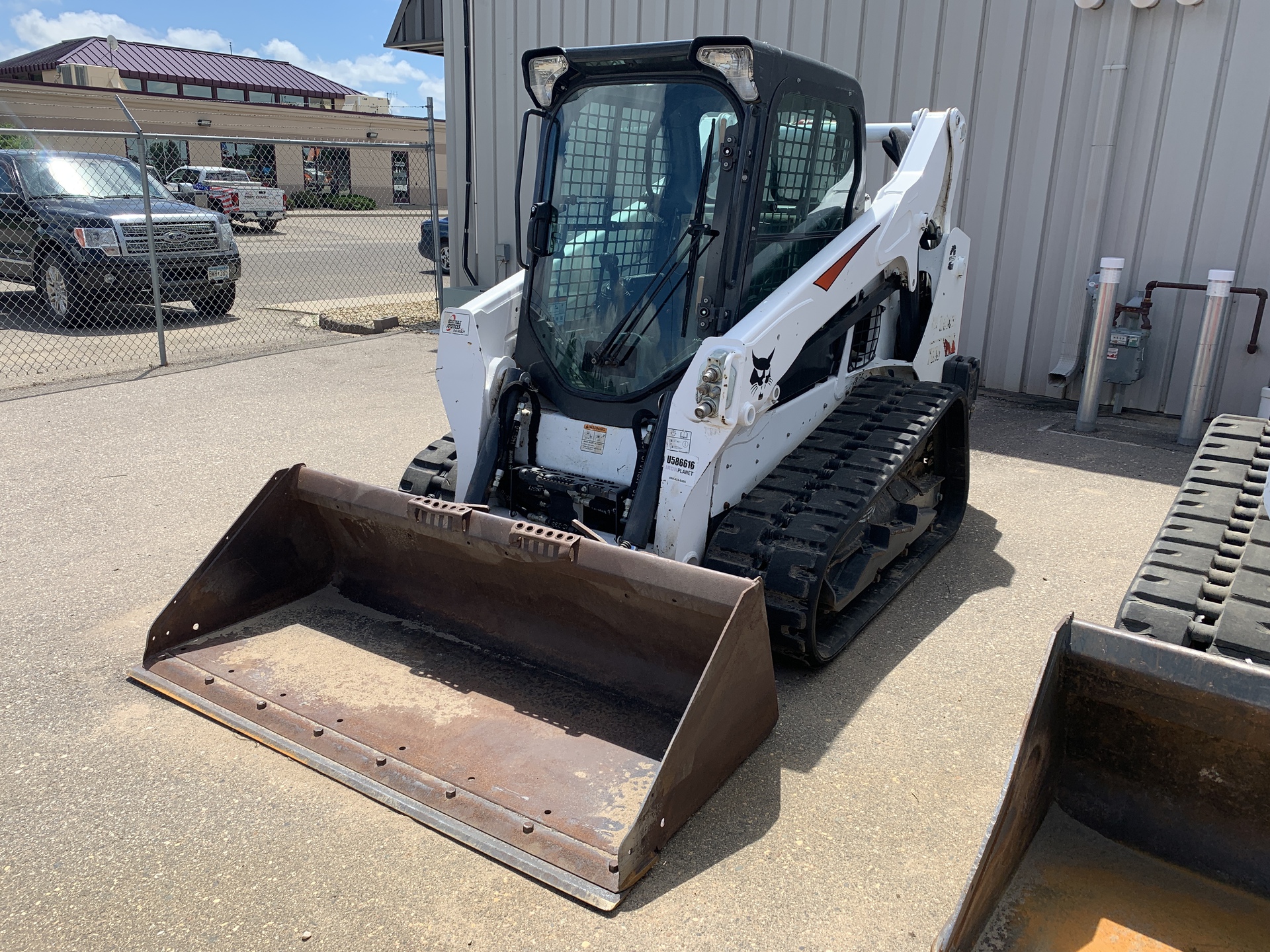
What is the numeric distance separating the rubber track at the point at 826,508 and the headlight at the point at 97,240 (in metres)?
9.47

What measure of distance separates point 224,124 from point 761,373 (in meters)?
38.7

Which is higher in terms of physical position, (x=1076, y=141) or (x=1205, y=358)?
(x=1076, y=141)

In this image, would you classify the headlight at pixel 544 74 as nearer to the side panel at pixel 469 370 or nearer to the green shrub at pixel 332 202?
the side panel at pixel 469 370

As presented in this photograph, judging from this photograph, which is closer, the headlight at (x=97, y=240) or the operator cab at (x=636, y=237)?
the operator cab at (x=636, y=237)

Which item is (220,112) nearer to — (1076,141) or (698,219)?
(1076,141)

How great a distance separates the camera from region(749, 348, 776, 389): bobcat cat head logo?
4008mm

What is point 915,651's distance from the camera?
4.30m

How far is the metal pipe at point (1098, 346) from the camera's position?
7777mm

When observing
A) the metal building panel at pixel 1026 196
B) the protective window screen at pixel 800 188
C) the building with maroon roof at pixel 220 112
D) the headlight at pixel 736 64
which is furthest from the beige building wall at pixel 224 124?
the headlight at pixel 736 64

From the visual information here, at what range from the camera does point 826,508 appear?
4.11 metres

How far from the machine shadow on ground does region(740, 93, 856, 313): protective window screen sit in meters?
1.60

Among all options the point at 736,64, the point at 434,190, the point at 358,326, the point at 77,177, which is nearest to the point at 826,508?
the point at 736,64

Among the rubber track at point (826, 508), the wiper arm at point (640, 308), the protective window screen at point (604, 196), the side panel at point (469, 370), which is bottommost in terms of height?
the rubber track at point (826, 508)

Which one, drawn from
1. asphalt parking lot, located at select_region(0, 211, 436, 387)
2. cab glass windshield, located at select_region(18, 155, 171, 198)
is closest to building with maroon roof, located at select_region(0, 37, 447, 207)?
asphalt parking lot, located at select_region(0, 211, 436, 387)
